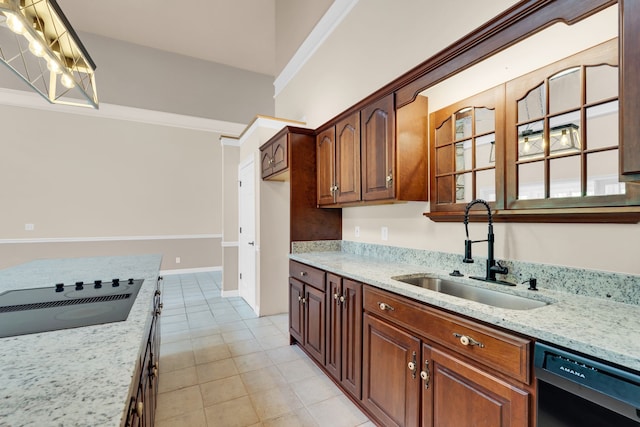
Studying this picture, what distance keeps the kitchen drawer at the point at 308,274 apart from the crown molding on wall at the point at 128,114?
4.20 m

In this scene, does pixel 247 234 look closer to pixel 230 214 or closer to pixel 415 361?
pixel 230 214

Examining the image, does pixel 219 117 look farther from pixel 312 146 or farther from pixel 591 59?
pixel 591 59

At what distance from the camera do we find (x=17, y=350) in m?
0.84

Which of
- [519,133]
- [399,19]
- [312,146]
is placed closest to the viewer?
[519,133]

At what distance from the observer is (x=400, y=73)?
95.6 inches

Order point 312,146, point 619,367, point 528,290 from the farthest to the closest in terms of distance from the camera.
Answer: point 312,146 → point 528,290 → point 619,367

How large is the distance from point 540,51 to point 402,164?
94 cm

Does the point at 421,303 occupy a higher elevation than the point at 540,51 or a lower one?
lower

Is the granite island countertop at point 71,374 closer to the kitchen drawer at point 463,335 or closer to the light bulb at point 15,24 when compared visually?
the kitchen drawer at point 463,335

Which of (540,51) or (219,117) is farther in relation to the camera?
(219,117)

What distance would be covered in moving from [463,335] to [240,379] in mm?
1866

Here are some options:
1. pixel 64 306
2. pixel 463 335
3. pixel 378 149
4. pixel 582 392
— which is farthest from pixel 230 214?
pixel 582 392

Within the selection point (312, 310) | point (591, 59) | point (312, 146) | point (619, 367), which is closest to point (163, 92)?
point (312, 146)

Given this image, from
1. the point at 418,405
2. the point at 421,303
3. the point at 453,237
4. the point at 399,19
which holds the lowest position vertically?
the point at 418,405
